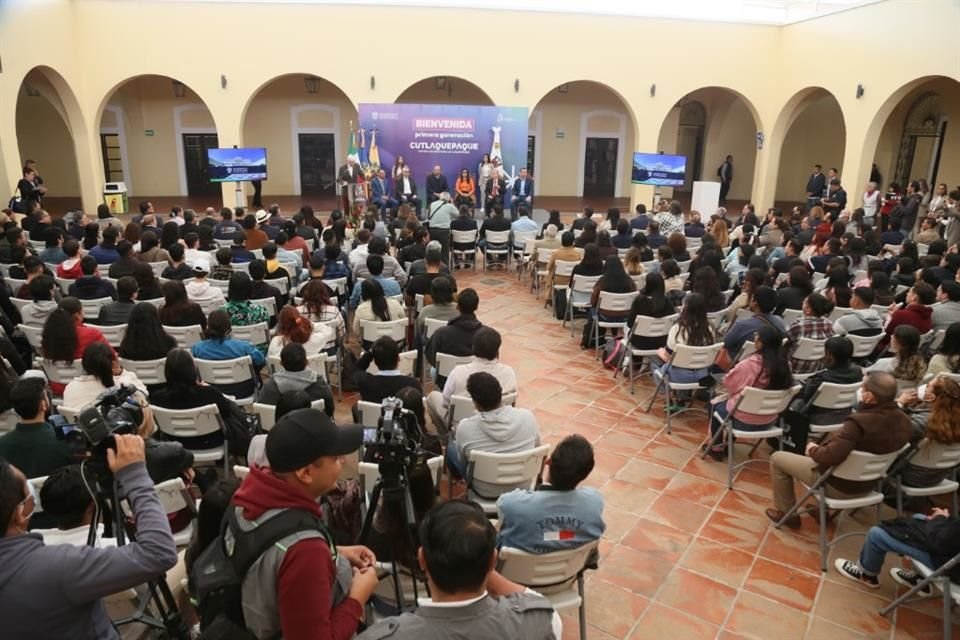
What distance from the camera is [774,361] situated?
478cm

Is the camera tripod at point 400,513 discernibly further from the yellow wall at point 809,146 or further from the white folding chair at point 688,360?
the yellow wall at point 809,146

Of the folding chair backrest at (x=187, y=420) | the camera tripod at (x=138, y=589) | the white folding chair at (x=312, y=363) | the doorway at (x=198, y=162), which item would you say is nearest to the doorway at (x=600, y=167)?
the doorway at (x=198, y=162)

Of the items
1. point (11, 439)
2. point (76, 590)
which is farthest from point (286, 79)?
point (76, 590)

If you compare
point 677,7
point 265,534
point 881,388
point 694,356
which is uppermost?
point 677,7

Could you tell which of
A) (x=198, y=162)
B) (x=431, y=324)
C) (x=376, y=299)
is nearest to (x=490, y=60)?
(x=198, y=162)

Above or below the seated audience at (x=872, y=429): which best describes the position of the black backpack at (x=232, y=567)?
above

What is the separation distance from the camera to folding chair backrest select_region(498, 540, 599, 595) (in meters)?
2.79

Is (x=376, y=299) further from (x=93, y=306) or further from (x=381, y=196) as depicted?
(x=381, y=196)

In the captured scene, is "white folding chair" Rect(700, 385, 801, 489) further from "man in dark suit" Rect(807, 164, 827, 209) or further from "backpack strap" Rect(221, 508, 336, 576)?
"man in dark suit" Rect(807, 164, 827, 209)

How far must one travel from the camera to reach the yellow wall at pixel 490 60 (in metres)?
13.8

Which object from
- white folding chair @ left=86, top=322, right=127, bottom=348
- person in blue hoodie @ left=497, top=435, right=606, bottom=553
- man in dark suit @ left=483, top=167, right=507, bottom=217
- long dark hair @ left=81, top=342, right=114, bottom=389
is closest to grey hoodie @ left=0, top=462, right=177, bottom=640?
person in blue hoodie @ left=497, top=435, right=606, bottom=553

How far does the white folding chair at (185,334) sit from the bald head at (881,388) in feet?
16.5

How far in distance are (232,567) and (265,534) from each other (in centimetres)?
20

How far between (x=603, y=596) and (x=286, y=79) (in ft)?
59.1
